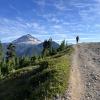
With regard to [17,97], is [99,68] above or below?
above

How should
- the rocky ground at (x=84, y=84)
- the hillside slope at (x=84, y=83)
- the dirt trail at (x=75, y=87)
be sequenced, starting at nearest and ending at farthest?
the dirt trail at (x=75, y=87) → the rocky ground at (x=84, y=84) → the hillside slope at (x=84, y=83)

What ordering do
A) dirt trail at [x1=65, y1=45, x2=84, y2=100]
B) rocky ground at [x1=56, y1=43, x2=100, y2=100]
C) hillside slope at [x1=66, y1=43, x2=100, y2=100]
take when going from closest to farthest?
dirt trail at [x1=65, y1=45, x2=84, y2=100]
rocky ground at [x1=56, y1=43, x2=100, y2=100]
hillside slope at [x1=66, y1=43, x2=100, y2=100]

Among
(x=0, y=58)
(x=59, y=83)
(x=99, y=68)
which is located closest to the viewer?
(x=59, y=83)

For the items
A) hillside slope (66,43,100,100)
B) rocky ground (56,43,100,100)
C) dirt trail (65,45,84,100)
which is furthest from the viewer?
hillside slope (66,43,100,100)

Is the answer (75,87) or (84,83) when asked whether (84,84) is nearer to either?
(84,83)

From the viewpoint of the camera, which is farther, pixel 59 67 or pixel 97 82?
pixel 59 67

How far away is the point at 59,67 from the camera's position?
36.9 meters

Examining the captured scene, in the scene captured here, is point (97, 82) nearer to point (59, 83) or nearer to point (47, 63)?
point (59, 83)

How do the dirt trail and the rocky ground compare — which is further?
the rocky ground

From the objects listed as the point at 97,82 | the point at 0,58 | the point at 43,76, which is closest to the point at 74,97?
the point at 97,82

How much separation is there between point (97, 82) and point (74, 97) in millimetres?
6262

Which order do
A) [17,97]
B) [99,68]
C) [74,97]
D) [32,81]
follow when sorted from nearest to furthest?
[74,97] → [17,97] → [32,81] → [99,68]

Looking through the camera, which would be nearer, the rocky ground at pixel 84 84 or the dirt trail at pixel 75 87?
the dirt trail at pixel 75 87

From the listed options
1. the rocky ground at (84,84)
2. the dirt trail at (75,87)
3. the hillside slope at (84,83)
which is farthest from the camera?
the hillside slope at (84,83)
